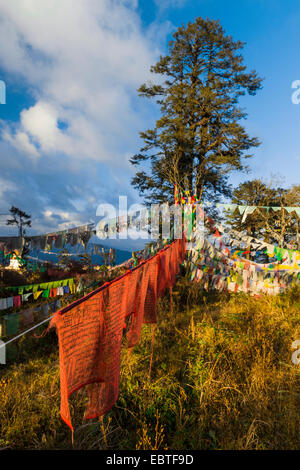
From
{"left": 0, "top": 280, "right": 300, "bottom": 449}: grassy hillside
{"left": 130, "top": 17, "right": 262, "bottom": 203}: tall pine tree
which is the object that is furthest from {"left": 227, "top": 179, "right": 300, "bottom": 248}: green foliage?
{"left": 0, "top": 280, "right": 300, "bottom": 449}: grassy hillside

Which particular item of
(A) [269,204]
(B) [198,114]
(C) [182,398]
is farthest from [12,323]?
(A) [269,204]

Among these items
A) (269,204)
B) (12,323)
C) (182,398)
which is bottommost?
(182,398)

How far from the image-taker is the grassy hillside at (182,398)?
2725mm

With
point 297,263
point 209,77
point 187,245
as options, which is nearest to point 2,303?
point 187,245

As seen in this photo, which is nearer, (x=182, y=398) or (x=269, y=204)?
(x=182, y=398)

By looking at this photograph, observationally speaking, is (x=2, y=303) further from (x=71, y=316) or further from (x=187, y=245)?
(x=187, y=245)

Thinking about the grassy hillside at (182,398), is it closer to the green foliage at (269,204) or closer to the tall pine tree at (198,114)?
the tall pine tree at (198,114)

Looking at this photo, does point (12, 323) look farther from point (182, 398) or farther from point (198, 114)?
point (198, 114)

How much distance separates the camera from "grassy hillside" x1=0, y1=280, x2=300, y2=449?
8.94 feet

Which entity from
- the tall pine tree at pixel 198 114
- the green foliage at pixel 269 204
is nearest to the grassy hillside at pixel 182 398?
the tall pine tree at pixel 198 114

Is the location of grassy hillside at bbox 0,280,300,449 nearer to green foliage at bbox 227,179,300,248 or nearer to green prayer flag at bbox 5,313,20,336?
green prayer flag at bbox 5,313,20,336

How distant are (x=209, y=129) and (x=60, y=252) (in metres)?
12.5

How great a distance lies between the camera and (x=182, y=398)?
3289 mm
